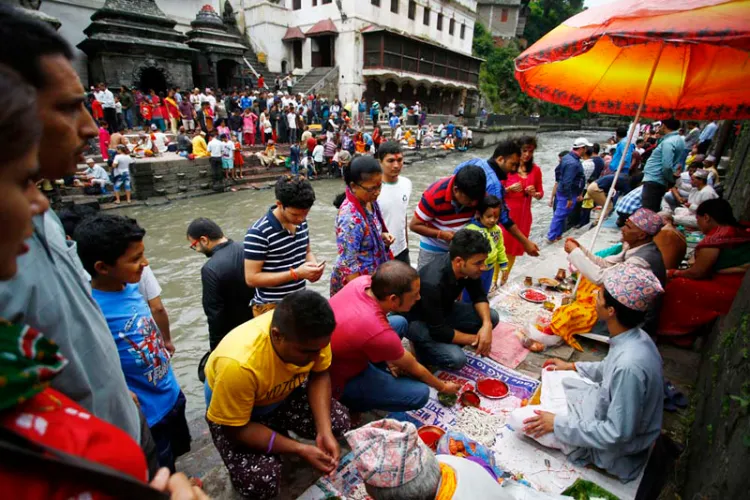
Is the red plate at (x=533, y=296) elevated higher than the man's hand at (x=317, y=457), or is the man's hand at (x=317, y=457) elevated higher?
the man's hand at (x=317, y=457)

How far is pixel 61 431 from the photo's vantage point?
76cm

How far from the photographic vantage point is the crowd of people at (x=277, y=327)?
788 mm

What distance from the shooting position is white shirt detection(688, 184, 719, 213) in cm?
677

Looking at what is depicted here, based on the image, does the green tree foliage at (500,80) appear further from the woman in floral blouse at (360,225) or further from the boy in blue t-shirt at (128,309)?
the boy in blue t-shirt at (128,309)

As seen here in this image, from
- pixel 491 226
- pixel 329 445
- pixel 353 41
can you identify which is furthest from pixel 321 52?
pixel 329 445

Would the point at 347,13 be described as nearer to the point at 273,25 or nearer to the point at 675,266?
the point at 273,25

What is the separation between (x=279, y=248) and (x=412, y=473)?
1991mm

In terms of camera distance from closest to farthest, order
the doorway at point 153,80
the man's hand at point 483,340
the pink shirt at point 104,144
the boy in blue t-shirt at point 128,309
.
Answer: the boy in blue t-shirt at point 128,309, the man's hand at point 483,340, the pink shirt at point 104,144, the doorway at point 153,80

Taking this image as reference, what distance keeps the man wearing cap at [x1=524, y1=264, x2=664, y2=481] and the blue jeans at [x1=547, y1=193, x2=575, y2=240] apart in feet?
17.7

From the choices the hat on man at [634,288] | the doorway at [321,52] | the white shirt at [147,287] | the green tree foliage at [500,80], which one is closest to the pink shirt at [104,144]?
the white shirt at [147,287]

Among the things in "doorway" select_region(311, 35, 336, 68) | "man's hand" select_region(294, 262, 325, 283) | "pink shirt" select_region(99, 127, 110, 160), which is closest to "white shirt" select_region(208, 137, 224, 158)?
"pink shirt" select_region(99, 127, 110, 160)

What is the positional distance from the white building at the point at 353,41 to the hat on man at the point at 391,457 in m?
27.5

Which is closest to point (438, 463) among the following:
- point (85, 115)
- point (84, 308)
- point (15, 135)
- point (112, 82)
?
point (84, 308)

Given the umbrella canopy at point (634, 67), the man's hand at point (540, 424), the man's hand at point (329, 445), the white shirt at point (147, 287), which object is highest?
the umbrella canopy at point (634, 67)
